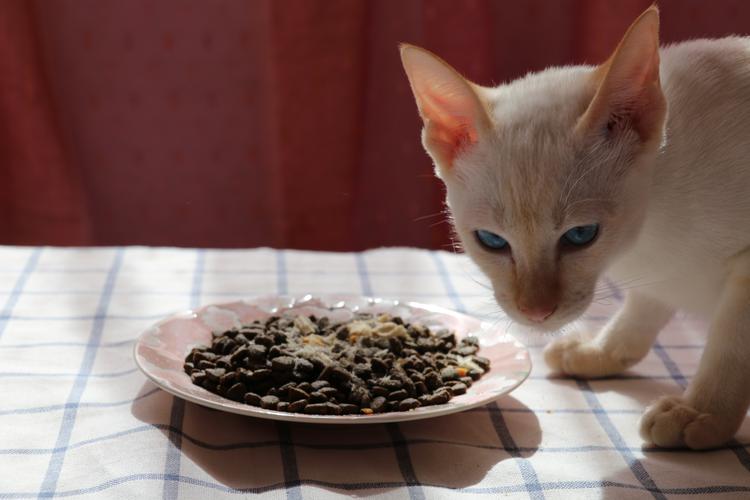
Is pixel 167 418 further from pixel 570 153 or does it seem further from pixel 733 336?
pixel 733 336

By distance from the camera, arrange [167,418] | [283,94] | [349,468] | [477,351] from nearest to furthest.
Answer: [349,468]
[167,418]
[477,351]
[283,94]

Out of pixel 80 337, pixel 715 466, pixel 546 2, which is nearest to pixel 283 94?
pixel 546 2

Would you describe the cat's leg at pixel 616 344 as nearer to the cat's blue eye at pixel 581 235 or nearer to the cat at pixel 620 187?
the cat at pixel 620 187

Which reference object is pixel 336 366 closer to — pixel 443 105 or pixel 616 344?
pixel 443 105

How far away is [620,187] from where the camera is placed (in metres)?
1.10

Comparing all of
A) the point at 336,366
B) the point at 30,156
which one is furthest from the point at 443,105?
the point at 30,156

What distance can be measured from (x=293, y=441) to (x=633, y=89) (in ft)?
1.96

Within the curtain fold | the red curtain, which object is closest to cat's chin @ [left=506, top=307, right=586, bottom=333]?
the red curtain

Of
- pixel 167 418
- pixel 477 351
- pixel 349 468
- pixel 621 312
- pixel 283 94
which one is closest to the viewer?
pixel 349 468

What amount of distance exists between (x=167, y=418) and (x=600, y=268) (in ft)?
1.93

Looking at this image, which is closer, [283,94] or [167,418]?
[167,418]

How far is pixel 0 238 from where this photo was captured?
2600 millimetres

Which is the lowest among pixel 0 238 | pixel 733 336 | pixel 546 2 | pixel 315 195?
pixel 0 238

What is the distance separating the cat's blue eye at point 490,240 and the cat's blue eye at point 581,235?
0.27ft
